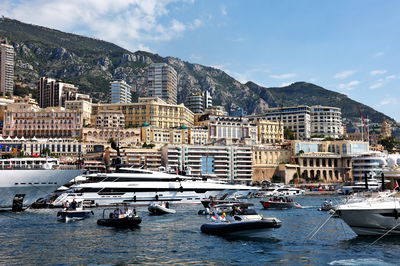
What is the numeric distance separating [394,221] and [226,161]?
12244cm

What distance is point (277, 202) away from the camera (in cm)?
7531

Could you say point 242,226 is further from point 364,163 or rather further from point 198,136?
point 198,136

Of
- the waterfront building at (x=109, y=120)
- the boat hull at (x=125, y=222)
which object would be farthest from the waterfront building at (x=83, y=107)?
the boat hull at (x=125, y=222)

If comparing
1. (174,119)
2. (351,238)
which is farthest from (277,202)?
(174,119)

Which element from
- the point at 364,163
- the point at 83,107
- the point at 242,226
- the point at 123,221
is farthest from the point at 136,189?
the point at 83,107

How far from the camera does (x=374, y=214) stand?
36.1 m

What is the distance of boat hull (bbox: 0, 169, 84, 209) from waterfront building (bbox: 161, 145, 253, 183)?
7643cm

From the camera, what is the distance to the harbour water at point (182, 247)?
30516 mm

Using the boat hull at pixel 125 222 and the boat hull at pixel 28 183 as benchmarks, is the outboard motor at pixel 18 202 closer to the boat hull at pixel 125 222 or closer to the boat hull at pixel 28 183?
the boat hull at pixel 28 183

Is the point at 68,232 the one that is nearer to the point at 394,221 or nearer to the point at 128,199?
the point at 394,221

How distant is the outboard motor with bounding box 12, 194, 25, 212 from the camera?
68875 millimetres

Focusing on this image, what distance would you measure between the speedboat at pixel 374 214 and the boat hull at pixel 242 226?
5592 millimetres

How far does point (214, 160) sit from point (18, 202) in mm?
93623

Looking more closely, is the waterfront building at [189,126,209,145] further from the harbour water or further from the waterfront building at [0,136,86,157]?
the harbour water
